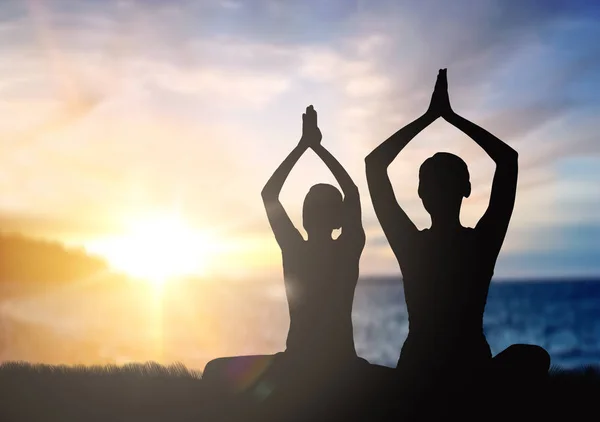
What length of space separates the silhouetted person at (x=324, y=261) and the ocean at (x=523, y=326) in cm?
3409

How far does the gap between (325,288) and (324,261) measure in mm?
324

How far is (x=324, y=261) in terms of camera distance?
7.98 meters

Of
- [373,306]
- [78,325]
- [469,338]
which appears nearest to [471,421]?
[469,338]

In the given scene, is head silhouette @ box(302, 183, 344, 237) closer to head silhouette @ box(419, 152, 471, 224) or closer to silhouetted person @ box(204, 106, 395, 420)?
silhouetted person @ box(204, 106, 395, 420)

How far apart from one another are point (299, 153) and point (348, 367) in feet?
8.39

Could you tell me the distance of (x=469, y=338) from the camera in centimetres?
673

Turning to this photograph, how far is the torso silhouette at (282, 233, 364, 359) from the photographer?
26.2ft

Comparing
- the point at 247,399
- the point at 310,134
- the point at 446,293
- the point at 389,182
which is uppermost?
the point at 310,134

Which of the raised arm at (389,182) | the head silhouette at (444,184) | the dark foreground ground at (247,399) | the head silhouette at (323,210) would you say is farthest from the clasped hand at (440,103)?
the dark foreground ground at (247,399)

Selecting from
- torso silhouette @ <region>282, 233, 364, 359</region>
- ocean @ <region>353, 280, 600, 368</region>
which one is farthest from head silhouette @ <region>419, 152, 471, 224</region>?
ocean @ <region>353, 280, 600, 368</region>

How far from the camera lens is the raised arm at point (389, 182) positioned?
22.3 ft

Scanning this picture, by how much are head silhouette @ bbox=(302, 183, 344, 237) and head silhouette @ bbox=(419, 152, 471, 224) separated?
4.66ft

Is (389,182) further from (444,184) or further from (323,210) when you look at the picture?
(323,210)

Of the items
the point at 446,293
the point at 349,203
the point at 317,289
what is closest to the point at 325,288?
the point at 317,289
